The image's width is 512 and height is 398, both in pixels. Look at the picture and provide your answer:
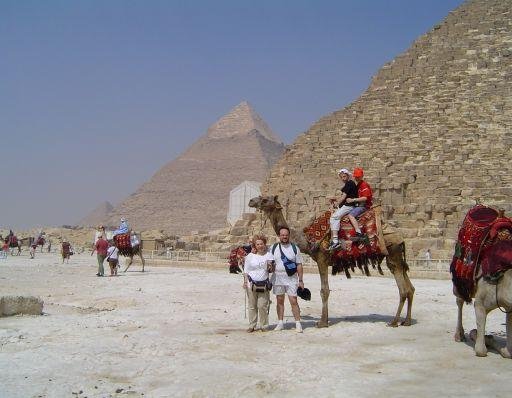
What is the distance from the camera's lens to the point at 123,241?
64.6 ft

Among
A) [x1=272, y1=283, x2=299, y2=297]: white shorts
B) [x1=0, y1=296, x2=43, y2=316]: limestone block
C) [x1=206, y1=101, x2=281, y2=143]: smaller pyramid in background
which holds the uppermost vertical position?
[x1=206, y1=101, x2=281, y2=143]: smaller pyramid in background

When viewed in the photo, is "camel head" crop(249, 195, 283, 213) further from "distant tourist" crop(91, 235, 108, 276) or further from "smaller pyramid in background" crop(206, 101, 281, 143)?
"smaller pyramid in background" crop(206, 101, 281, 143)

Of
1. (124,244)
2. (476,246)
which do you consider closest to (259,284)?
(476,246)

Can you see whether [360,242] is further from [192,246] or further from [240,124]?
[240,124]

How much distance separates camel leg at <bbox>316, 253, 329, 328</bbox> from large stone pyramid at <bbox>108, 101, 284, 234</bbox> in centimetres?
10117

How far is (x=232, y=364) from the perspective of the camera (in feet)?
20.4

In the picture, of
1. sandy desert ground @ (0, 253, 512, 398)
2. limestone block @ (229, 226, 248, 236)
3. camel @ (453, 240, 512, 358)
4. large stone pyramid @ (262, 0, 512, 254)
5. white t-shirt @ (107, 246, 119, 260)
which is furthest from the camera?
limestone block @ (229, 226, 248, 236)

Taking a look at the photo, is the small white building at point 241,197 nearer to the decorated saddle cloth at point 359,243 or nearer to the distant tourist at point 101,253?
the distant tourist at point 101,253

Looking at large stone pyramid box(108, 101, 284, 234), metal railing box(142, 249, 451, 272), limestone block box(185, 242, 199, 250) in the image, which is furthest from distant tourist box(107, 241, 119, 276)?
large stone pyramid box(108, 101, 284, 234)

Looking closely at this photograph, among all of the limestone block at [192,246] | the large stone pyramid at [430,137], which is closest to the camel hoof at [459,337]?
the large stone pyramid at [430,137]

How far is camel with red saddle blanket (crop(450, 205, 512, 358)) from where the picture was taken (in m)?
6.39

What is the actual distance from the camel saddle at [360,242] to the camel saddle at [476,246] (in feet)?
4.54

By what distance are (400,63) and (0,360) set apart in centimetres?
4125

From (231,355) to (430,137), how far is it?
102 ft
